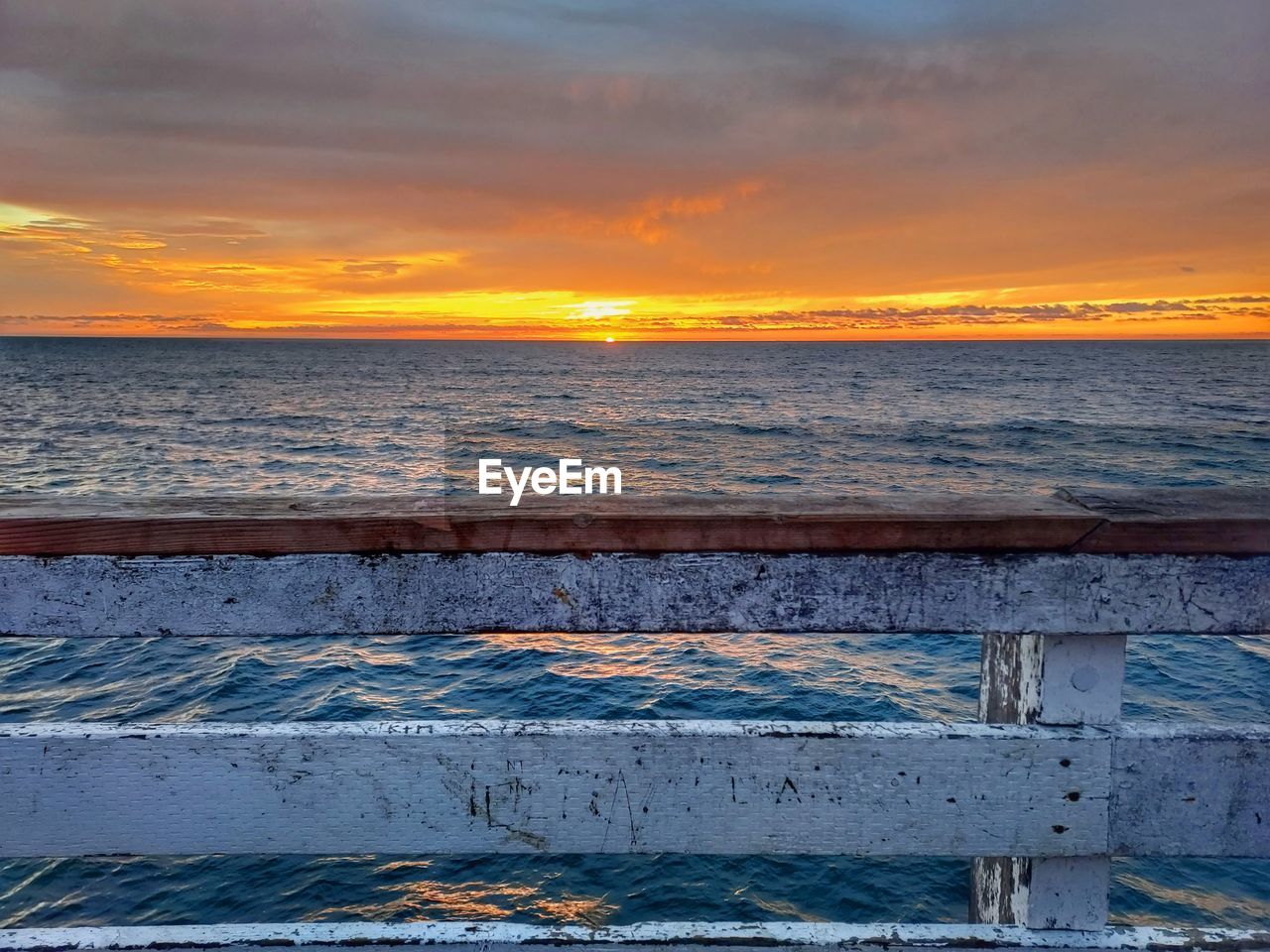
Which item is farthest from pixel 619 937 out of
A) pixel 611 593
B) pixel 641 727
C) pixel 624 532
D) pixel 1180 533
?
pixel 1180 533

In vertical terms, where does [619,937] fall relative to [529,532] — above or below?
below

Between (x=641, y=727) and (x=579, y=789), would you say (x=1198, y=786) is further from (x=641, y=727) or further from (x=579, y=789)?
(x=579, y=789)

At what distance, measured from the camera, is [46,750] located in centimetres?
152

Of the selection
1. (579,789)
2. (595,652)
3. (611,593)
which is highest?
(611,593)

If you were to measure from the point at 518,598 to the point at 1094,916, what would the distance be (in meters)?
1.27

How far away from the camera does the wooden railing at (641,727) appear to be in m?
1.51

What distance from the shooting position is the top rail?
4.91ft

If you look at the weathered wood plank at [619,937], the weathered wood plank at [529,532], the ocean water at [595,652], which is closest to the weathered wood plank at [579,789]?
the weathered wood plank at [619,937]

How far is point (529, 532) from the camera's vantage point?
4.97 ft

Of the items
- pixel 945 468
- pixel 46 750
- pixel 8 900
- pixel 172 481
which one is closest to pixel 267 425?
pixel 172 481

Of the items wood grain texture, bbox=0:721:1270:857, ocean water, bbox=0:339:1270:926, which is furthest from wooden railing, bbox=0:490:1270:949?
ocean water, bbox=0:339:1270:926

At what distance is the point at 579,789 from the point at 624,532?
0.48m

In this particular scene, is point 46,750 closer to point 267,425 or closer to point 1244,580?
point 1244,580

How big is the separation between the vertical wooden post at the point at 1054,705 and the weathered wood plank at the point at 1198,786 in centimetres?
9
